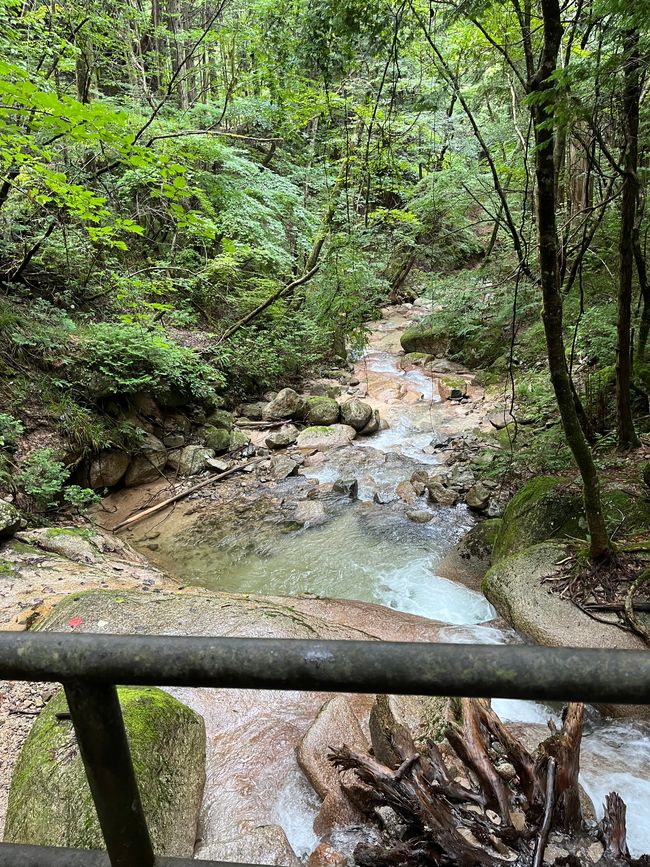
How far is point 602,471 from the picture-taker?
555 cm

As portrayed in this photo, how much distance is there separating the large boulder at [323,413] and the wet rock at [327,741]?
9227 mm

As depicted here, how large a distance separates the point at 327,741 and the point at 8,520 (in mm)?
4774

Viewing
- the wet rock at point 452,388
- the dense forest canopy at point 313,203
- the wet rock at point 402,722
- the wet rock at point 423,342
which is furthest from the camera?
the wet rock at point 423,342

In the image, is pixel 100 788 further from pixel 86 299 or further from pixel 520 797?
pixel 86 299

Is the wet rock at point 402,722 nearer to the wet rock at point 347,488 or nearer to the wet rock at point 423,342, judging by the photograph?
the wet rock at point 347,488

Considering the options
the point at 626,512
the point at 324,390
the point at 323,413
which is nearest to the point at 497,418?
the point at 323,413

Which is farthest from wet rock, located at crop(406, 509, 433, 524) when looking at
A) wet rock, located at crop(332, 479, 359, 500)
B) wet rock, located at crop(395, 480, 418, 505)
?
wet rock, located at crop(332, 479, 359, 500)

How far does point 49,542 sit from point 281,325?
883 cm

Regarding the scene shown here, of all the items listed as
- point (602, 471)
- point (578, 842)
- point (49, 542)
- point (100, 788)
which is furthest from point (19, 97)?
point (602, 471)

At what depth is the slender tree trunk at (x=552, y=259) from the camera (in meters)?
2.82

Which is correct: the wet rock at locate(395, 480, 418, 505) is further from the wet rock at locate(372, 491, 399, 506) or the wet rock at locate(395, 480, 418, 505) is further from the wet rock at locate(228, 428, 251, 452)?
the wet rock at locate(228, 428, 251, 452)

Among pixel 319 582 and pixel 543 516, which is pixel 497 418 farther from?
pixel 319 582

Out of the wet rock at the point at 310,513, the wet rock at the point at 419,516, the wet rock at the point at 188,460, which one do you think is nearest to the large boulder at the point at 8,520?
the wet rock at the point at 188,460

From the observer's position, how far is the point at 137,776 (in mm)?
2258
